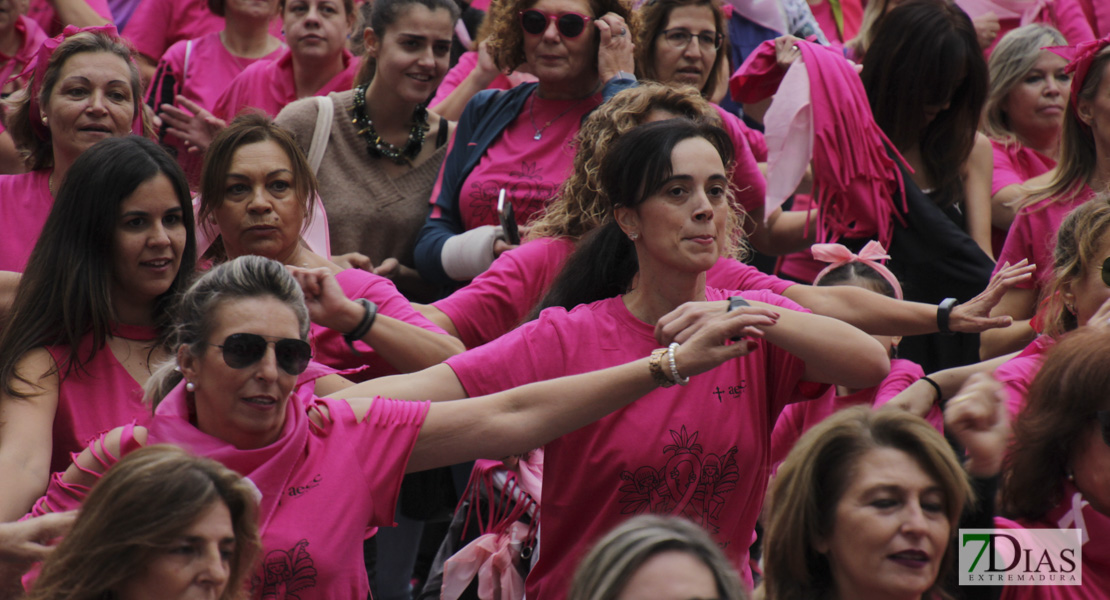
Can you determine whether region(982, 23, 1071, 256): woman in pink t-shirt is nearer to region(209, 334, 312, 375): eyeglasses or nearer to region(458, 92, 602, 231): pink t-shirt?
region(458, 92, 602, 231): pink t-shirt

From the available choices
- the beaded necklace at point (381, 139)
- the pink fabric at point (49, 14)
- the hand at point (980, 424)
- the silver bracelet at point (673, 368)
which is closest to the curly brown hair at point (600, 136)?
the silver bracelet at point (673, 368)

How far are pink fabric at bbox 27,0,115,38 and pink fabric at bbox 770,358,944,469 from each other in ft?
13.2

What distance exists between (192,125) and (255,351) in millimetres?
2262

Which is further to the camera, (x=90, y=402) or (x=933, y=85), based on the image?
(x=933, y=85)

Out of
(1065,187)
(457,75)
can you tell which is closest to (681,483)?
(1065,187)

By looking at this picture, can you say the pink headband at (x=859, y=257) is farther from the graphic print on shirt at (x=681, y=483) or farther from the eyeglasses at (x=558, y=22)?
the graphic print on shirt at (x=681, y=483)

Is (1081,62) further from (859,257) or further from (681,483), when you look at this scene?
(681,483)

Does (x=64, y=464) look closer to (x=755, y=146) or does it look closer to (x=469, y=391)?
(x=469, y=391)

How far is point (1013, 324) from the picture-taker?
4.64m

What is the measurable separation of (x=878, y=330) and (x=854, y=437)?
3.62 ft

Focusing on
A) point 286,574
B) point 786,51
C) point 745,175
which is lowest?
point 286,574

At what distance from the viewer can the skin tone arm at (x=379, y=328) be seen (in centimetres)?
385

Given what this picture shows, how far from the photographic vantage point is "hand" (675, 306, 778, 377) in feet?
10.7

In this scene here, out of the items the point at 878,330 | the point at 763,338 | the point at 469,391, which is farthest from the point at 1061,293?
the point at 469,391
